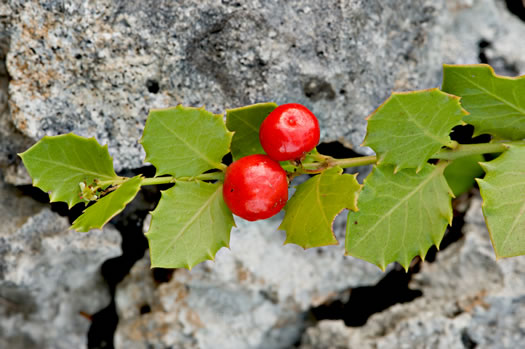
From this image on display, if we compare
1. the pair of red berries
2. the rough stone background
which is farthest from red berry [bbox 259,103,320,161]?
the rough stone background

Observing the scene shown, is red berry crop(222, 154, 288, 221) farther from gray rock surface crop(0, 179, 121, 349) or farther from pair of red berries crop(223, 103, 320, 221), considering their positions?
gray rock surface crop(0, 179, 121, 349)

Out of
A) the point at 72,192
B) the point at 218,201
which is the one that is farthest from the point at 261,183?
the point at 72,192

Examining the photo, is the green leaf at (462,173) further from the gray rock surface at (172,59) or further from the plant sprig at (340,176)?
the gray rock surface at (172,59)

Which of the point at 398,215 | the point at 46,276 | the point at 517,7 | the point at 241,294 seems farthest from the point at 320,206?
the point at 517,7

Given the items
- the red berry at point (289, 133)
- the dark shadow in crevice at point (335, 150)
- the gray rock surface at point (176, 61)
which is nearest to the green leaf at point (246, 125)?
the red berry at point (289, 133)

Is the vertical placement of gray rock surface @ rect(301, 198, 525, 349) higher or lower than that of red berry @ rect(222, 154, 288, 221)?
lower

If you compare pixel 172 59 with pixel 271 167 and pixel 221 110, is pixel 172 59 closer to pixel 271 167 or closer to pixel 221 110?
pixel 221 110

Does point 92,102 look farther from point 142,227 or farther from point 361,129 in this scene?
point 361,129
